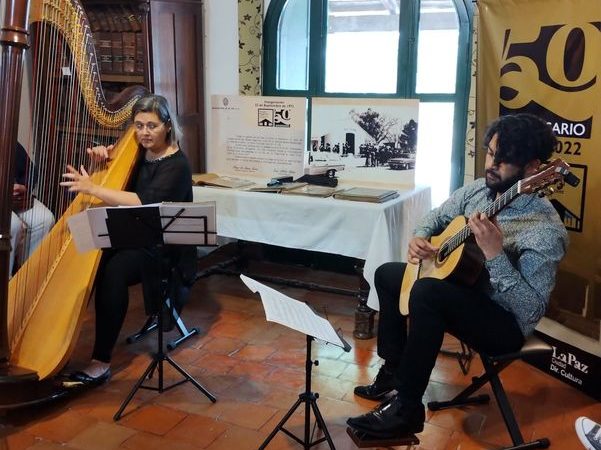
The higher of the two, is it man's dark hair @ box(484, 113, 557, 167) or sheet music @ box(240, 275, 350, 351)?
man's dark hair @ box(484, 113, 557, 167)

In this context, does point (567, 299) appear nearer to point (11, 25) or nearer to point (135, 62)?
point (11, 25)

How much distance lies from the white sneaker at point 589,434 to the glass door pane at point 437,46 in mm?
2102

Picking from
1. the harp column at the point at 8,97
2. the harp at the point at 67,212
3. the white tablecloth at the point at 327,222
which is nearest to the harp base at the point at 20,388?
the harp at the point at 67,212

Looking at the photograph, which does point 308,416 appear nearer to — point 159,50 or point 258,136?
point 258,136

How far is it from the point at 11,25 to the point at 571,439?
219 centimetres

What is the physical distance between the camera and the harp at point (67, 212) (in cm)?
167

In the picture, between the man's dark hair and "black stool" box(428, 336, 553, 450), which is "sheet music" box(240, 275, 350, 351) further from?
the man's dark hair

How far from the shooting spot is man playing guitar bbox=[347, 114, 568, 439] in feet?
6.13

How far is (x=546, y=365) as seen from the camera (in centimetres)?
262

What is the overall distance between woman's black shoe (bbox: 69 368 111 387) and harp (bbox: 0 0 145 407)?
0.25 meters

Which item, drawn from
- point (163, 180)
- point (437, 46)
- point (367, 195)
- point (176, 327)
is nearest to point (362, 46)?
point (437, 46)

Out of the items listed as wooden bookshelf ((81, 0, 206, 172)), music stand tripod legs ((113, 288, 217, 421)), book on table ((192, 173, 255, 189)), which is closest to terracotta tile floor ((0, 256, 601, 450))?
music stand tripod legs ((113, 288, 217, 421))

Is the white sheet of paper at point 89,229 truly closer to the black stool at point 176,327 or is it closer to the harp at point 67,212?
the harp at point 67,212

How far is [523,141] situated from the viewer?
1945 mm
